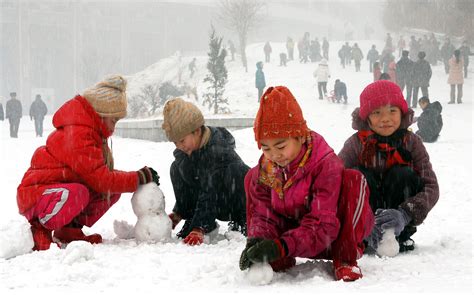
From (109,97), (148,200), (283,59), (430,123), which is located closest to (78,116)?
(109,97)

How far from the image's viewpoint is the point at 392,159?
3576 mm

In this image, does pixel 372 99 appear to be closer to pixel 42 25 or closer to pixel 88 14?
pixel 42 25

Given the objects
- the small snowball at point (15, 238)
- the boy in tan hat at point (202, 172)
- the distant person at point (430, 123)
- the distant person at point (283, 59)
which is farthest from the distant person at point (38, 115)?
the small snowball at point (15, 238)

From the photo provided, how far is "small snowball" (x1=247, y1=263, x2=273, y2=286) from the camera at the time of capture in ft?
8.32

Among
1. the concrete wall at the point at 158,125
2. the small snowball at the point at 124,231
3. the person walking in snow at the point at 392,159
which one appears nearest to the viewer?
the person walking in snow at the point at 392,159

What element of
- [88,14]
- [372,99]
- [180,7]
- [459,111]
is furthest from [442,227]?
[180,7]

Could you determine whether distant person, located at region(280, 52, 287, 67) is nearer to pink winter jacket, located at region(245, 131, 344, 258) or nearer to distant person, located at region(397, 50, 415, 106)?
distant person, located at region(397, 50, 415, 106)

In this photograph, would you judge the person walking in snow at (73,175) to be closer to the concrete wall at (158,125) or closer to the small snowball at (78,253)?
the small snowball at (78,253)

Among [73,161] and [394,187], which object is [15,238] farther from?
[394,187]

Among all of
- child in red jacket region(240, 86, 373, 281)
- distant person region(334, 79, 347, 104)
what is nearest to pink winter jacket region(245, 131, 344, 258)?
child in red jacket region(240, 86, 373, 281)

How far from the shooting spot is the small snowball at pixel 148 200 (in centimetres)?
384

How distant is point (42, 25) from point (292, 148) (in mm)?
44062

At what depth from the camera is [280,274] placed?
2.77 meters

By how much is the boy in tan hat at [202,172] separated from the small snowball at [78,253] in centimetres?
78
